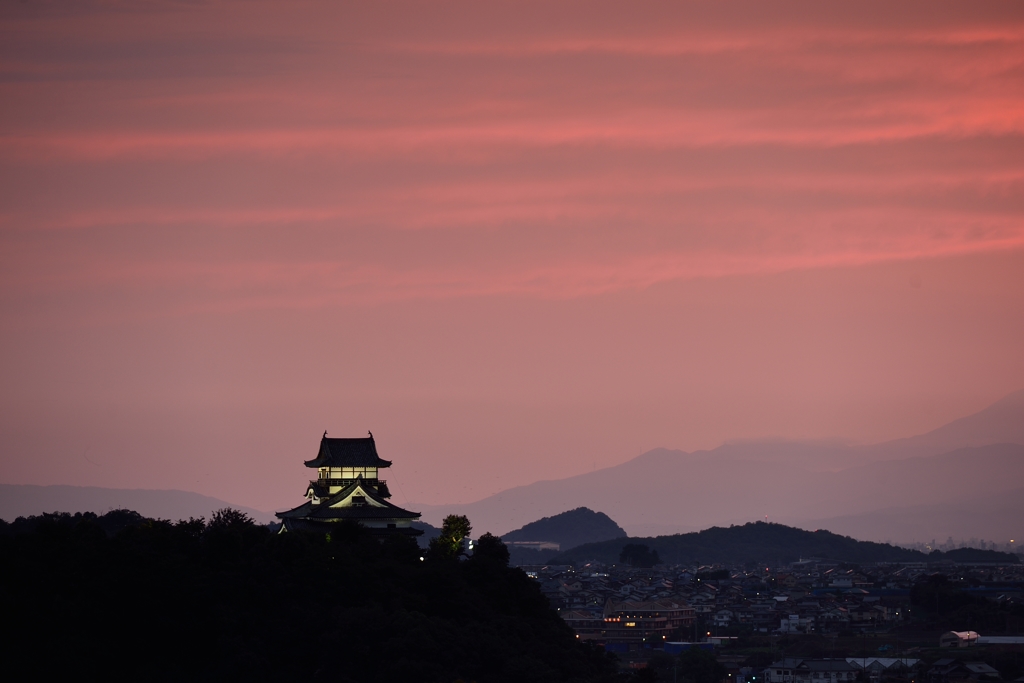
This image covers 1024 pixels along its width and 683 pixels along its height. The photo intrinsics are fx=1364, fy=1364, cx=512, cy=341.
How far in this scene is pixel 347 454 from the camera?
2388 inches

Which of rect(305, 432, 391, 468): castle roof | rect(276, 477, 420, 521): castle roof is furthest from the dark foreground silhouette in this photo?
rect(305, 432, 391, 468): castle roof

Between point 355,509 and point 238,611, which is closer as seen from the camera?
point 238,611

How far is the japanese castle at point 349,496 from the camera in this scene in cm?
5753

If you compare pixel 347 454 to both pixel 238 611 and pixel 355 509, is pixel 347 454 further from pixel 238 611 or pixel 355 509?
pixel 238 611

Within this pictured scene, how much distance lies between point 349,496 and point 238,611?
11.9 meters

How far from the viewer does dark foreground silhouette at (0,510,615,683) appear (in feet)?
141

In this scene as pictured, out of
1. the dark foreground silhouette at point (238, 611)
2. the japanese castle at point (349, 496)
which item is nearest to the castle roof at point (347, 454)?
the japanese castle at point (349, 496)

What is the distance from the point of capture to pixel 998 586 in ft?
574

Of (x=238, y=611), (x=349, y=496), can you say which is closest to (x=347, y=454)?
(x=349, y=496)

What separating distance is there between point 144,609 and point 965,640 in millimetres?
90434

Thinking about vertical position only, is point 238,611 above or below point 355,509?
below

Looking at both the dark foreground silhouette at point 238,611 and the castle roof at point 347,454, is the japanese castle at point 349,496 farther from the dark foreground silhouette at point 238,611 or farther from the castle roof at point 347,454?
the dark foreground silhouette at point 238,611

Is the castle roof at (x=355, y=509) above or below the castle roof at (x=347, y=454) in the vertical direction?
below

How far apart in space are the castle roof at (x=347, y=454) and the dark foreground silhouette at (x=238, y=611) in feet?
22.0
